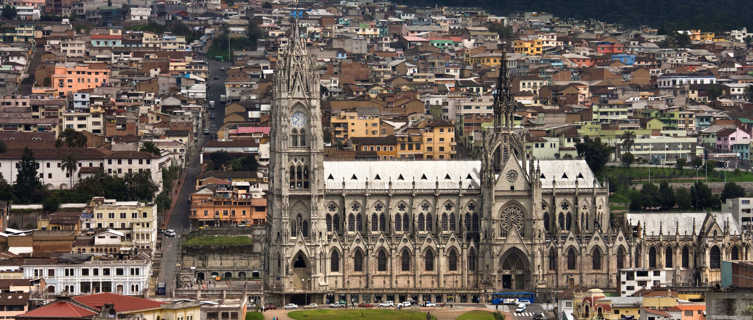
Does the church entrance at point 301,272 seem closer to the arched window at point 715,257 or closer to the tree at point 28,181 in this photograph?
the arched window at point 715,257

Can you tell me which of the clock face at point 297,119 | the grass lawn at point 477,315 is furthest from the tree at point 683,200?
the clock face at point 297,119

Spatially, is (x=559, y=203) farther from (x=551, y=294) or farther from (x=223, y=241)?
(x=223, y=241)

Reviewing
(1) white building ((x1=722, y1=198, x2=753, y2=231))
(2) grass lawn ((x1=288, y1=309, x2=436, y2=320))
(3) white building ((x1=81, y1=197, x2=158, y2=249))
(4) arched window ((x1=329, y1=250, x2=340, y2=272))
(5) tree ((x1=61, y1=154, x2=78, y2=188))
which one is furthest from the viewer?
(5) tree ((x1=61, y1=154, x2=78, y2=188))

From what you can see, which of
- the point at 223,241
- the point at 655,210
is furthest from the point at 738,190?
the point at 223,241

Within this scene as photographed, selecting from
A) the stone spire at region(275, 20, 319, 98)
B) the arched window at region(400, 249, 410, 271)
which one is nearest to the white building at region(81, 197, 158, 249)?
the stone spire at region(275, 20, 319, 98)

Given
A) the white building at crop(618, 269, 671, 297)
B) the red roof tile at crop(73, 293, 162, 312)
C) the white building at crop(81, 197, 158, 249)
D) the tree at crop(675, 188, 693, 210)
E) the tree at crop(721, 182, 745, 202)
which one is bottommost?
the red roof tile at crop(73, 293, 162, 312)

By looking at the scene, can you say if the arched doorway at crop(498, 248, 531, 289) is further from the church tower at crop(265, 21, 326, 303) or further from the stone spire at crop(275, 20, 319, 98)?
the stone spire at crop(275, 20, 319, 98)

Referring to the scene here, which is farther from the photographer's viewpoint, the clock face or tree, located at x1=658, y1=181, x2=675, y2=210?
tree, located at x1=658, y1=181, x2=675, y2=210

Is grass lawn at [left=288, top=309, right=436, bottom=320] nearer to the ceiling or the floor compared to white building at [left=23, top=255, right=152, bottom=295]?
nearer to the floor

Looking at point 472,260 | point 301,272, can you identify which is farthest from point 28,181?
point 472,260
